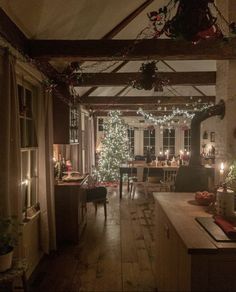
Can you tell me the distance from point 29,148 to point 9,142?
44.5 inches

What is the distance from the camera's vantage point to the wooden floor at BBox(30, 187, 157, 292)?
338 cm

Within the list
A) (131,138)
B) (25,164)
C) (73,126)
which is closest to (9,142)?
(25,164)

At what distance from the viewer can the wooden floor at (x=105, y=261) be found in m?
3.38

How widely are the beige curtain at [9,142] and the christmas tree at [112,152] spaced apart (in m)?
7.66

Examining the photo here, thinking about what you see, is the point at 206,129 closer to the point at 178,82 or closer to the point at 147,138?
the point at 147,138

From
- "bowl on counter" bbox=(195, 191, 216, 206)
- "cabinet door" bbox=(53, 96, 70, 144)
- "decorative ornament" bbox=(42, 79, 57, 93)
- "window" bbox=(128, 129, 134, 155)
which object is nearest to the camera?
"bowl on counter" bbox=(195, 191, 216, 206)

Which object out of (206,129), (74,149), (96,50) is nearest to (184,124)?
(206,129)

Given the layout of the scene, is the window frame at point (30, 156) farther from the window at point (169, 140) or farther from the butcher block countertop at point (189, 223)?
the window at point (169, 140)

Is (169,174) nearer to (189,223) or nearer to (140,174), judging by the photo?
(140,174)

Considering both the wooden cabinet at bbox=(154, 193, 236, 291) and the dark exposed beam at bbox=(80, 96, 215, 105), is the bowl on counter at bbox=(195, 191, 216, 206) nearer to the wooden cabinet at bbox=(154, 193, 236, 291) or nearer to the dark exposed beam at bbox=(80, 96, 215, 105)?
the wooden cabinet at bbox=(154, 193, 236, 291)

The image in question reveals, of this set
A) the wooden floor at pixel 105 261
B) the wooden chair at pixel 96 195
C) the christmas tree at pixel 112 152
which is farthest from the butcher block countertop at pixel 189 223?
the christmas tree at pixel 112 152

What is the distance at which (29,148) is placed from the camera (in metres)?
3.77

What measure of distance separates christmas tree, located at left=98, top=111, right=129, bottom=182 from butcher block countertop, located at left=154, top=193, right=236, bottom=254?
7.22 meters

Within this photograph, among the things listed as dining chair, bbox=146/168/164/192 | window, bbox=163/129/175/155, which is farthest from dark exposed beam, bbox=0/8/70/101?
window, bbox=163/129/175/155
